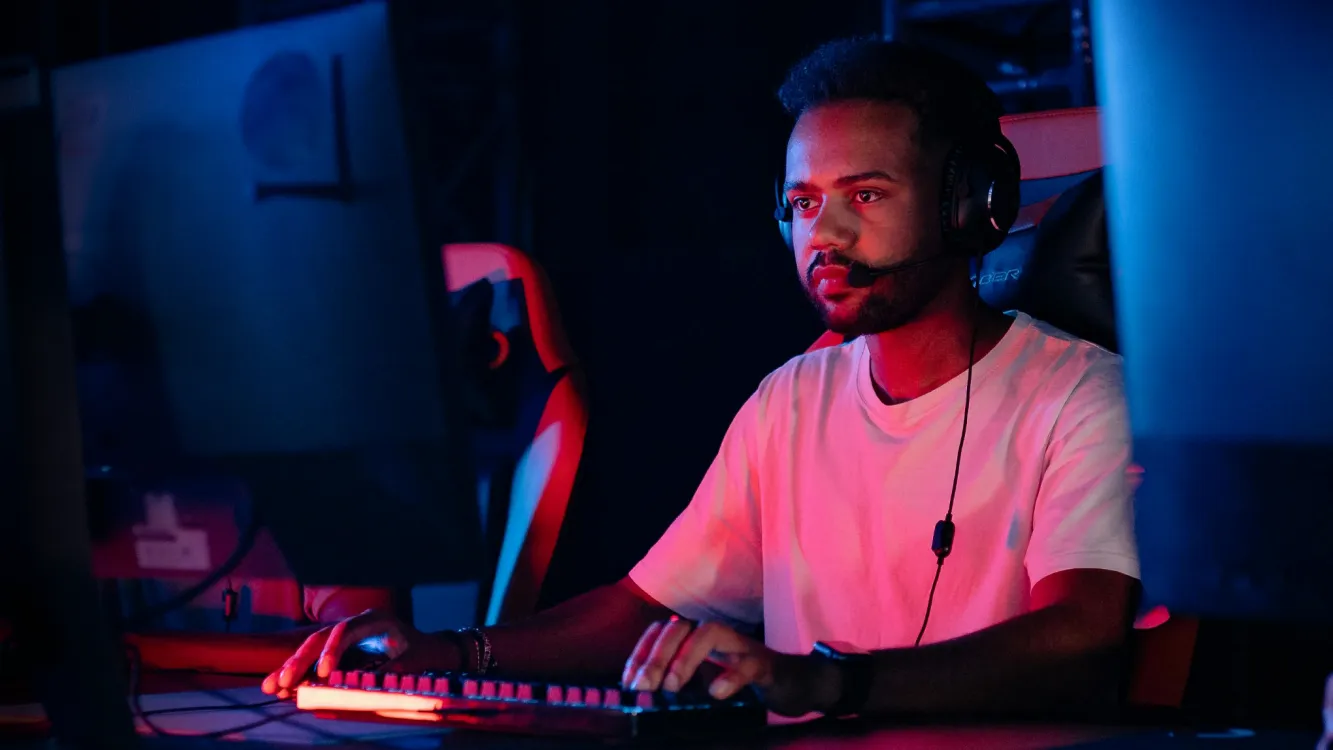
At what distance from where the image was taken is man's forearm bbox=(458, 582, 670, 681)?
1.35 m

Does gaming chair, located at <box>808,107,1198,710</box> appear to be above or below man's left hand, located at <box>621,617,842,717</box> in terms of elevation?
above

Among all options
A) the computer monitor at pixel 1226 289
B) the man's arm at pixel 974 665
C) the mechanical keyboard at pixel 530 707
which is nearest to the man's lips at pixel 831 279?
the man's arm at pixel 974 665

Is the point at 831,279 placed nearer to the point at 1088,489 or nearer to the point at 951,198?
the point at 951,198

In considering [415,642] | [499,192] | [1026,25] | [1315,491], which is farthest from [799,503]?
[499,192]

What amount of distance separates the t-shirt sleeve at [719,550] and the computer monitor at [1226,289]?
3.09ft

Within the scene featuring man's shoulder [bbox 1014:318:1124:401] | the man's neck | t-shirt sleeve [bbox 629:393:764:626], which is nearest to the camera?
man's shoulder [bbox 1014:318:1124:401]

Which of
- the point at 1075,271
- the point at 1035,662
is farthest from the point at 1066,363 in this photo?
the point at 1035,662

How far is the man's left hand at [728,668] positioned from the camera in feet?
2.84

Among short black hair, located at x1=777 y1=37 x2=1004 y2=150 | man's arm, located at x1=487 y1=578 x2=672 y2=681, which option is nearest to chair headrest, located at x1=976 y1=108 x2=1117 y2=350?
short black hair, located at x1=777 y1=37 x2=1004 y2=150

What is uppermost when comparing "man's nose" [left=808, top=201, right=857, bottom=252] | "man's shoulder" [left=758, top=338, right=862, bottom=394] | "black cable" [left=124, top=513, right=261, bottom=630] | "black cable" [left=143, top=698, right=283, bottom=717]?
"man's nose" [left=808, top=201, right=857, bottom=252]

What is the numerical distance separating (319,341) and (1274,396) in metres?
0.51

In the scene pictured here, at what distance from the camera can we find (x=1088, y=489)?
1214 mm

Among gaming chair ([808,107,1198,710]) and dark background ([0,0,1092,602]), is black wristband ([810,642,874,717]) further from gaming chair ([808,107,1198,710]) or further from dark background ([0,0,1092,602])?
dark background ([0,0,1092,602])

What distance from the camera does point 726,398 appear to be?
215 centimetres
